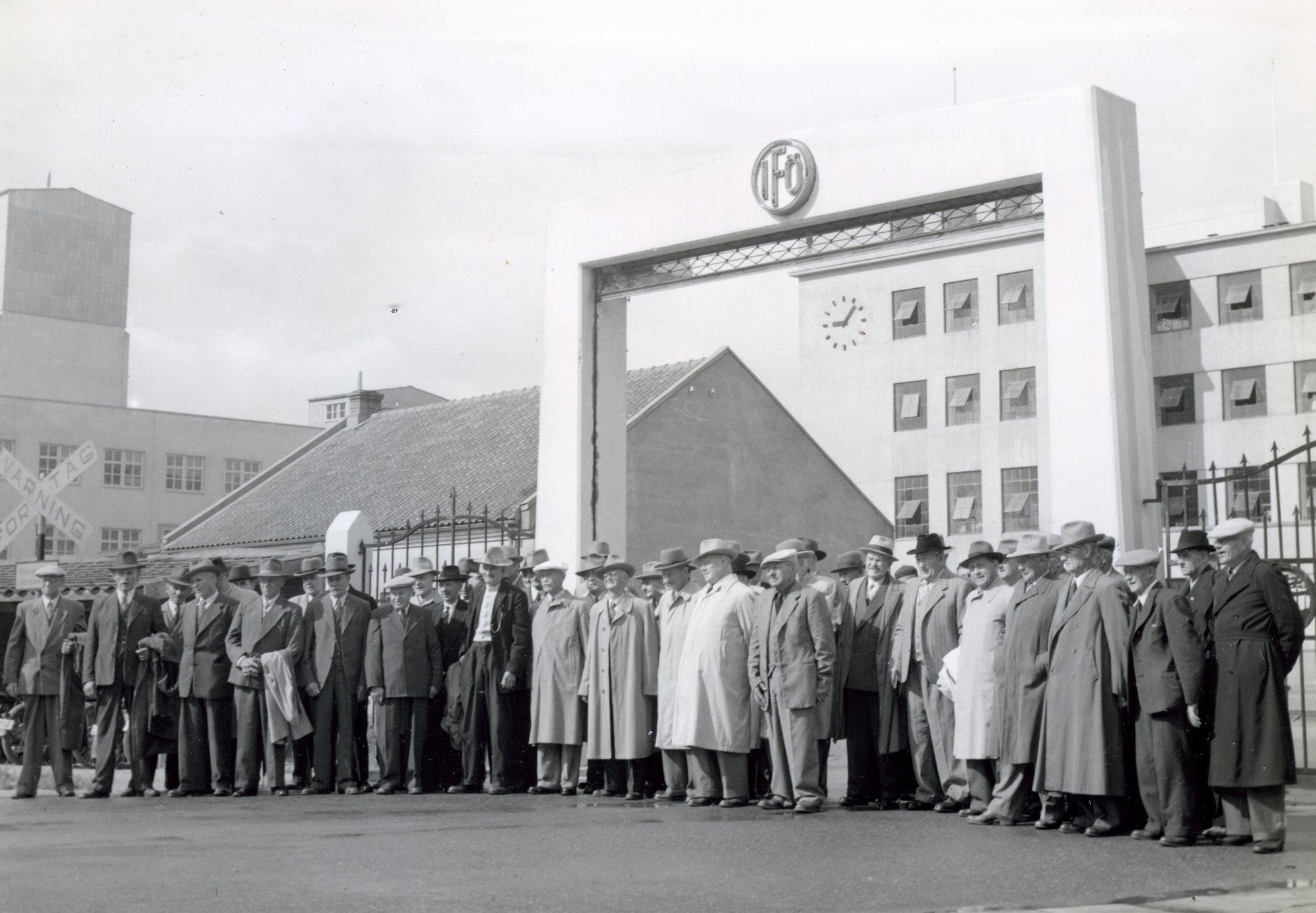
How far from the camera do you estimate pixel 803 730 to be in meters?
10.6

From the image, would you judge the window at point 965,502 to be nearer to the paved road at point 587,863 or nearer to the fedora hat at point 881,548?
the fedora hat at point 881,548

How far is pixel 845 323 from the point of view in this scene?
58.4 m

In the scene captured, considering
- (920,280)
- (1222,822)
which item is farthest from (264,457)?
(1222,822)

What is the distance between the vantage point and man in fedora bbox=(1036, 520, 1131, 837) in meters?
9.19

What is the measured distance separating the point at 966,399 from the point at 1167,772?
46.8 meters

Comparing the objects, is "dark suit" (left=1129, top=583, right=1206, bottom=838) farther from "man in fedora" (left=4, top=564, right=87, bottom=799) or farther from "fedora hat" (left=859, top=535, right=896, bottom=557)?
"man in fedora" (left=4, top=564, right=87, bottom=799)

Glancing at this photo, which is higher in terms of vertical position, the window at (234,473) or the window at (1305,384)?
the window at (1305,384)

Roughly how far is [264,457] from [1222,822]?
52.9m

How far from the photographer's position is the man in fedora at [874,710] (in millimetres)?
10930

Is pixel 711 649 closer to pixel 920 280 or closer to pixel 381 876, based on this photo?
pixel 381 876

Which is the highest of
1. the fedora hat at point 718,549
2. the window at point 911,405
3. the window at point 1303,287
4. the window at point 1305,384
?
the window at point 1303,287

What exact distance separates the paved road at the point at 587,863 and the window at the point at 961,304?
44.0 meters

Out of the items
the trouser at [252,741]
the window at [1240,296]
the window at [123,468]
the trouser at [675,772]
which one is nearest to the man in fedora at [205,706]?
the trouser at [252,741]

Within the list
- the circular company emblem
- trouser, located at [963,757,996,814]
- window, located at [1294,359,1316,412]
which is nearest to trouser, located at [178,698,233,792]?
trouser, located at [963,757,996,814]
